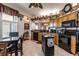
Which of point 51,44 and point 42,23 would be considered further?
point 42,23

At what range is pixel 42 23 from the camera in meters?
12.2

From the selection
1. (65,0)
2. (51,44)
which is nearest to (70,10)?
(51,44)

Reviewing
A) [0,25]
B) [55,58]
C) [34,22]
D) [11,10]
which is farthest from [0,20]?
[34,22]

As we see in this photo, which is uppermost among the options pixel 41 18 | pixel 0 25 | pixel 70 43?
pixel 41 18

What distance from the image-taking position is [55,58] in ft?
6.15

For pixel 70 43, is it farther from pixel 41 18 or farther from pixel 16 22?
pixel 41 18

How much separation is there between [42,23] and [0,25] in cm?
679

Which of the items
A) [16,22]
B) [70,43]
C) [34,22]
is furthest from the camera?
[34,22]

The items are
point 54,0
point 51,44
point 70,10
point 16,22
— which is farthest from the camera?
point 16,22

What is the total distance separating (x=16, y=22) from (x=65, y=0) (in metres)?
6.81

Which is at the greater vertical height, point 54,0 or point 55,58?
point 54,0

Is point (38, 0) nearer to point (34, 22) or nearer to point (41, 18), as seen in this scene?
point (41, 18)

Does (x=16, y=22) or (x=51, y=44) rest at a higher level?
(x=16, y=22)

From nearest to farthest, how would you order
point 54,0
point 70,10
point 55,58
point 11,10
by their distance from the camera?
point 55,58 → point 54,0 → point 70,10 → point 11,10
